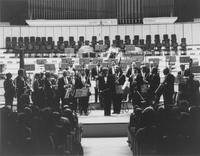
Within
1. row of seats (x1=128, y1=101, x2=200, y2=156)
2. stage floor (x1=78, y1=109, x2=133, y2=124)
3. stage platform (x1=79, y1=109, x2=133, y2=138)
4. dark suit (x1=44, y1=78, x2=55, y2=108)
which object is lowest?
stage platform (x1=79, y1=109, x2=133, y2=138)

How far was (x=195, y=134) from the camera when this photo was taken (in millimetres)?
5762

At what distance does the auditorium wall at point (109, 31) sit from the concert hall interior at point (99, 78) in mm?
44

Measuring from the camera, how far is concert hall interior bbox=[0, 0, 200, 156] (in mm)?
5770

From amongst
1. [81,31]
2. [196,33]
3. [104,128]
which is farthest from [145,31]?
[104,128]

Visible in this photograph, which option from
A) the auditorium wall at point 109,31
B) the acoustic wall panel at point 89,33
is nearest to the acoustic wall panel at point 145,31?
the auditorium wall at point 109,31

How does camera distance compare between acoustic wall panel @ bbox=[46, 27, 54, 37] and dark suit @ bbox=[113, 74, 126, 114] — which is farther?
acoustic wall panel @ bbox=[46, 27, 54, 37]

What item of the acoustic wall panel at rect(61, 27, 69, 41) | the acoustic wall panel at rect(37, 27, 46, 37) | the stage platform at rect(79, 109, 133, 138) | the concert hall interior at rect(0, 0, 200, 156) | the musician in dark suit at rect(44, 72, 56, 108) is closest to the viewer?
the concert hall interior at rect(0, 0, 200, 156)

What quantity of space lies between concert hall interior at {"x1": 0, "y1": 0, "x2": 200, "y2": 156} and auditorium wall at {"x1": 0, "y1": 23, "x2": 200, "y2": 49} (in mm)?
44

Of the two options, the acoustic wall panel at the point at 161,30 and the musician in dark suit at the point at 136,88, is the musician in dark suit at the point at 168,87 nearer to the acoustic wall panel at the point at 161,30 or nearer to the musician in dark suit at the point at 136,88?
the musician in dark suit at the point at 136,88

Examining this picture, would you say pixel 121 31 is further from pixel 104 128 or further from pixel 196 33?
pixel 104 128

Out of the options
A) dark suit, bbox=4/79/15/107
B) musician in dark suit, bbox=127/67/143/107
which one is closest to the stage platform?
musician in dark suit, bbox=127/67/143/107

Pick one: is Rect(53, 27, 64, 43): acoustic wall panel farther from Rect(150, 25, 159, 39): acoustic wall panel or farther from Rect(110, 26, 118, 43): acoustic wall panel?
Rect(150, 25, 159, 39): acoustic wall panel

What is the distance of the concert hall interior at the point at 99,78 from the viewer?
227 inches

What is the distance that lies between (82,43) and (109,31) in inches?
78.4
